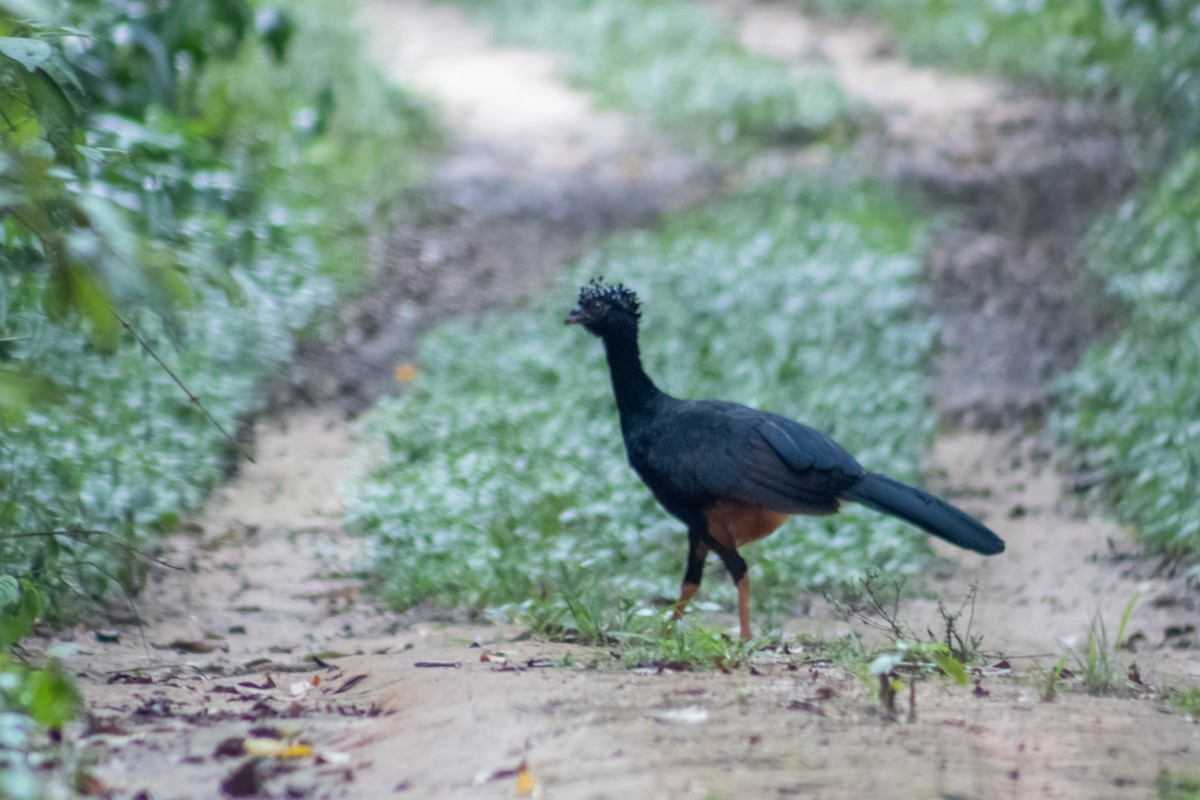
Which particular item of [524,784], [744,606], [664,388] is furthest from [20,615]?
[664,388]

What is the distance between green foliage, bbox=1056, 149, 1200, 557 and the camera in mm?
6305

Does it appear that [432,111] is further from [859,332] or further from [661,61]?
[859,332]

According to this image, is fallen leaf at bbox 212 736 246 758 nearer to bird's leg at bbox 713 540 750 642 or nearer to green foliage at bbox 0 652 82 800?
green foliage at bbox 0 652 82 800

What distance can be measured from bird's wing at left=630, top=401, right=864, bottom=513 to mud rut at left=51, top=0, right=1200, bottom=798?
0.55 m

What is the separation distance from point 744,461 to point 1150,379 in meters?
3.68

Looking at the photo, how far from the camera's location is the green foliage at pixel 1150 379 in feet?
20.7

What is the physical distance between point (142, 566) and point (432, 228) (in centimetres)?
612

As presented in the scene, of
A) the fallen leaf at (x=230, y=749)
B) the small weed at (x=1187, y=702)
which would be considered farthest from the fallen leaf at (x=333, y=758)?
the small weed at (x=1187, y=702)

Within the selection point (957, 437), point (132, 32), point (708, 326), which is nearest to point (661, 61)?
point (708, 326)

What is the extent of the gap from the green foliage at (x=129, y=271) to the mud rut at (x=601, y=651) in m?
0.30

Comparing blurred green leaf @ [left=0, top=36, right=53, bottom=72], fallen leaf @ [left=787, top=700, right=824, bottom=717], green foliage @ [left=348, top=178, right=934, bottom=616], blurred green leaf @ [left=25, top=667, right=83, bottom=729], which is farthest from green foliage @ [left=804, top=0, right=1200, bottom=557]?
blurred green leaf @ [left=0, top=36, right=53, bottom=72]

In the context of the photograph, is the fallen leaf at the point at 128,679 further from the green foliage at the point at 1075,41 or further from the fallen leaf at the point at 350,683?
the green foliage at the point at 1075,41

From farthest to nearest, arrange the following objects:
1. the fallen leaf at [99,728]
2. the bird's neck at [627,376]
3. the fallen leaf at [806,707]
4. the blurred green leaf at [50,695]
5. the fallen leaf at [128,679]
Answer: the bird's neck at [627,376], the fallen leaf at [128,679], the fallen leaf at [806,707], the fallen leaf at [99,728], the blurred green leaf at [50,695]

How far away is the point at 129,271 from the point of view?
273 cm
